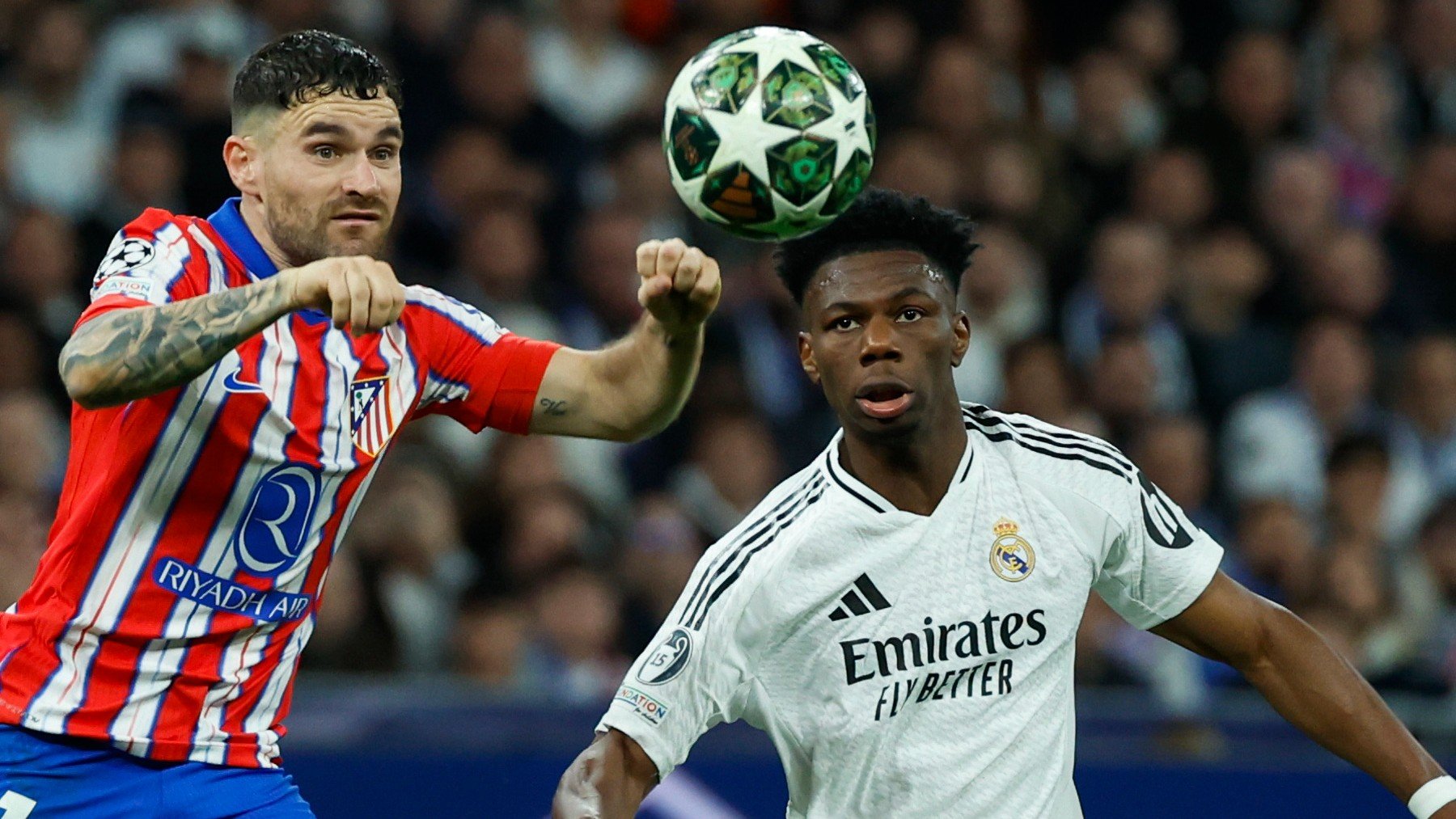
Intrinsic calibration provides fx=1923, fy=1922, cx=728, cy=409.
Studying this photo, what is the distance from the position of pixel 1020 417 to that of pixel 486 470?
3.58 meters

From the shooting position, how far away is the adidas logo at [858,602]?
3.92 metres

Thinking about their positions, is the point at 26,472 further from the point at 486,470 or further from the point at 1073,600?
the point at 1073,600

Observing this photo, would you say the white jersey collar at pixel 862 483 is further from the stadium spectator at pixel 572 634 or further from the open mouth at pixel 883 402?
the stadium spectator at pixel 572 634

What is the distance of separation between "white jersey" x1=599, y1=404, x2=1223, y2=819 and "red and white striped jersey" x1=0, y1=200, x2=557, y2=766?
707 mm

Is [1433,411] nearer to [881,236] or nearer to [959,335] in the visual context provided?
[959,335]

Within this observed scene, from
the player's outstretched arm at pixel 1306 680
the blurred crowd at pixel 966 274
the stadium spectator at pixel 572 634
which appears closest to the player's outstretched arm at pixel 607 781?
the player's outstretched arm at pixel 1306 680

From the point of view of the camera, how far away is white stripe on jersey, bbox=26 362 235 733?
3625 mm

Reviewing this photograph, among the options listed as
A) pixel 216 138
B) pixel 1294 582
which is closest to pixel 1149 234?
pixel 1294 582

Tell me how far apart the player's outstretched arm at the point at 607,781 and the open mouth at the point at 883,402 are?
0.82m

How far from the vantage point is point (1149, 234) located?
888 centimetres

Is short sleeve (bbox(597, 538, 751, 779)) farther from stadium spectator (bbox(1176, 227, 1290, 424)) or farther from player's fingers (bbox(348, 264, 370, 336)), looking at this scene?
stadium spectator (bbox(1176, 227, 1290, 424))

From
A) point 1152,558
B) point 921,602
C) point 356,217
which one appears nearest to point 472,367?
point 356,217

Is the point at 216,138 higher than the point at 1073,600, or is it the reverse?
the point at 216,138

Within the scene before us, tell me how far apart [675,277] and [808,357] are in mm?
535
